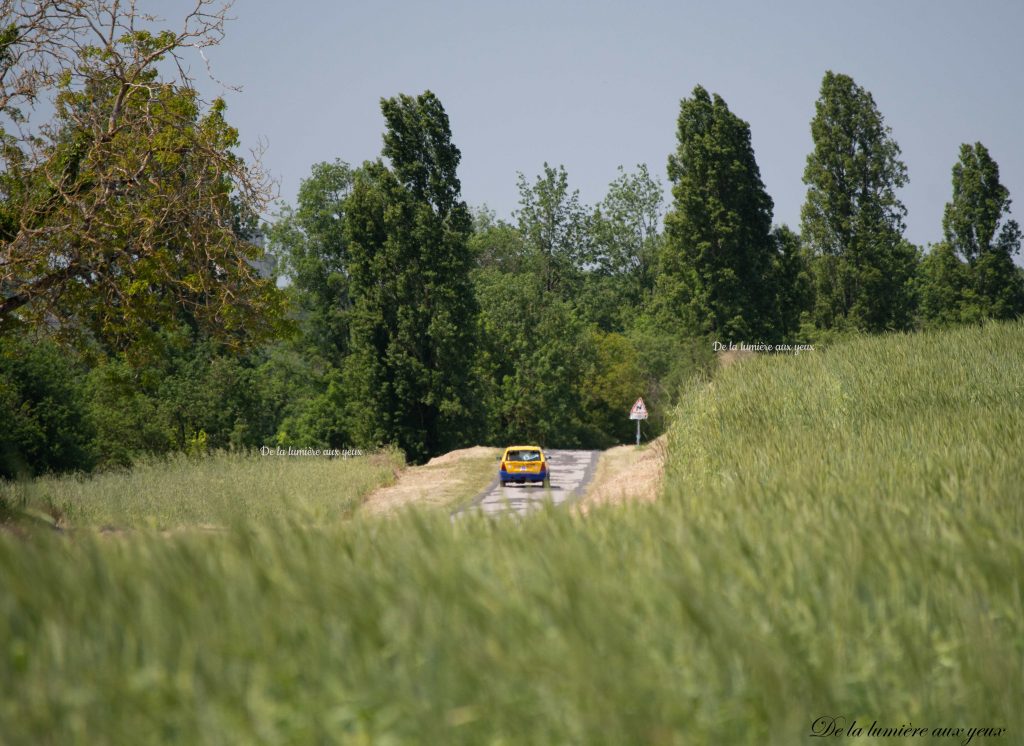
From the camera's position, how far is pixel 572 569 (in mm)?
3918

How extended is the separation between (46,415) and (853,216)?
34871 mm

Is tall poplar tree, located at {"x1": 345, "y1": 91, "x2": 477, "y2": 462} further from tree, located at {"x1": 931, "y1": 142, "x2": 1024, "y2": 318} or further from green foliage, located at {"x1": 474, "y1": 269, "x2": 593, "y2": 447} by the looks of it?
tree, located at {"x1": 931, "y1": 142, "x2": 1024, "y2": 318}

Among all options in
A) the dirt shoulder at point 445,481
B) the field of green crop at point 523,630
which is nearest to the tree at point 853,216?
the dirt shoulder at point 445,481

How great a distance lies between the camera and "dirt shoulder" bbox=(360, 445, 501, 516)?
81.7ft

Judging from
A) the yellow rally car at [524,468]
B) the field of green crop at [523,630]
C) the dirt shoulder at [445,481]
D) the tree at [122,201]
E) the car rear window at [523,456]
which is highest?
the tree at [122,201]

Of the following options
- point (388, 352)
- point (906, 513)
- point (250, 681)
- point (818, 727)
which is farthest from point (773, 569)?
point (388, 352)

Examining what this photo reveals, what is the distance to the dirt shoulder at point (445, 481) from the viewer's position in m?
24.9

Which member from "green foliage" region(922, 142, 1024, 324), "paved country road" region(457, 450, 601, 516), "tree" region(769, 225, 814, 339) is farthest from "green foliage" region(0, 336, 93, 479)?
"green foliage" region(922, 142, 1024, 324)

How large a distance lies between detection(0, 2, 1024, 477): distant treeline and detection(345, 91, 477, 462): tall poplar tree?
0.31 ft

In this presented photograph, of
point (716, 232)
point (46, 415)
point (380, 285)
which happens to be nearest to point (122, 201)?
point (46, 415)

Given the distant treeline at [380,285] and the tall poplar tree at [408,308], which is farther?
the tall poplar tree at [408,308]

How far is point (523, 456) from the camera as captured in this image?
2755 centimetres

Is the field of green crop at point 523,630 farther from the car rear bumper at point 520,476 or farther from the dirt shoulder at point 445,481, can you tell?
the car rear bumper at point 520,476

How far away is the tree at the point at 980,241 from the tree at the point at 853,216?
2929 mm
